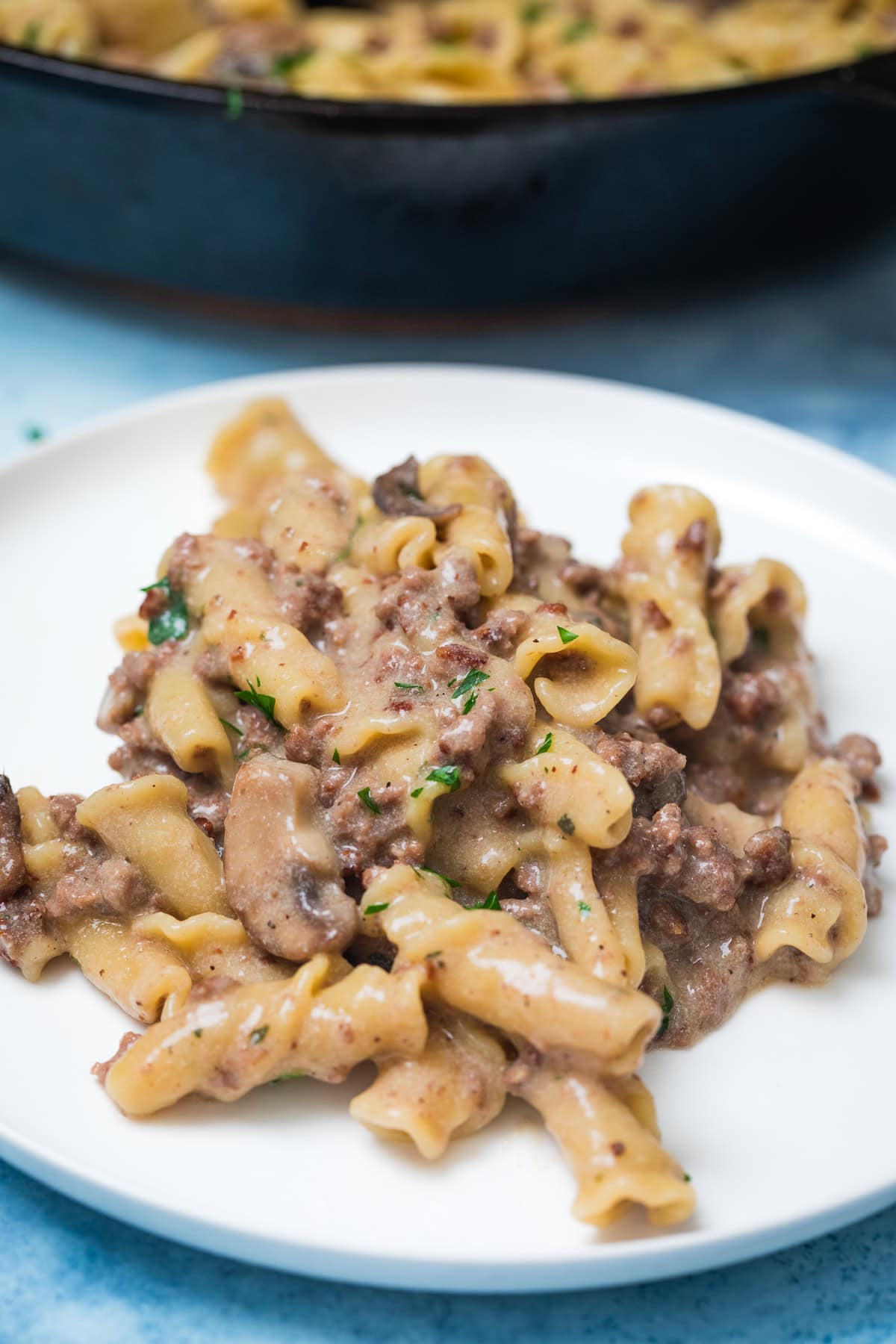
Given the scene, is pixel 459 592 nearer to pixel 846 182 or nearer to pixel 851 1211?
pixel 851 1211

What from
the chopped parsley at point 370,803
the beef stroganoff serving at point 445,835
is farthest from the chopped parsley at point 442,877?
the chopped parsley at point 370,803

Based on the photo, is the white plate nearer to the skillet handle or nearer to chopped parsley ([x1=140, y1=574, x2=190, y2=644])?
chopped parsley ([x1=140, y1=574, x2=190, y2=644])

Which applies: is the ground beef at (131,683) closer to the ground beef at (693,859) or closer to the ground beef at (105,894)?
the ground beef at (105,894)

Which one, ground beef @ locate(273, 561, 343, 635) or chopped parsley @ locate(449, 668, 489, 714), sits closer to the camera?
chopped parsley @ locate(449, 668, 489, 714)

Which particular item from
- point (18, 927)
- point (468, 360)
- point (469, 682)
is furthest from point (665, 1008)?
point (468, 360)

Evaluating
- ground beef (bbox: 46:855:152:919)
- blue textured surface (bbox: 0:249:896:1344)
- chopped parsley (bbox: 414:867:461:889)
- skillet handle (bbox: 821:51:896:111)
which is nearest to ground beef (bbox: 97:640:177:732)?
ground beef (bbox: 46:855:152:919)

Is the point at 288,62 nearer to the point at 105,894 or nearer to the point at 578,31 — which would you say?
the point at 578,31
